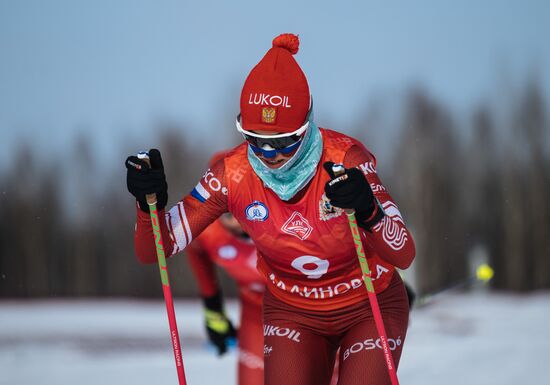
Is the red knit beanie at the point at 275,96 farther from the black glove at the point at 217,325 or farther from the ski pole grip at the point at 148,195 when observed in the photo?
the black glove at the point at 217,325

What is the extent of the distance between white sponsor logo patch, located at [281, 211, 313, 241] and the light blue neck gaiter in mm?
63

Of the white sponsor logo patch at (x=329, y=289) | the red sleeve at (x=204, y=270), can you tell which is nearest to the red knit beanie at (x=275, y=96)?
the white sponsor logo patch at (x=329, y=289)

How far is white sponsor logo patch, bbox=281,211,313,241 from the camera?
8.33ft

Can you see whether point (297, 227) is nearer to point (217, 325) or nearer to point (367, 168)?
point (367, 168)

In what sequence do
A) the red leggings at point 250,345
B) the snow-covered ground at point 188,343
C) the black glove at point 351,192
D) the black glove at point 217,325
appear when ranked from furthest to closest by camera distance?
the snow-covered ground at point 188,343 < the black glove at point 217,325 < the red leggings at point 250,345 < the black glove at point 351,192

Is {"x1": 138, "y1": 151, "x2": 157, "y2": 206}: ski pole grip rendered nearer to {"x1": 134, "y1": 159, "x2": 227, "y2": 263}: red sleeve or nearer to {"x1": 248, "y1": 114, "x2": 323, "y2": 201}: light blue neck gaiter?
{"x1": 134, "y1": 159, "x2": 227, "y2": 263}: red sleeve

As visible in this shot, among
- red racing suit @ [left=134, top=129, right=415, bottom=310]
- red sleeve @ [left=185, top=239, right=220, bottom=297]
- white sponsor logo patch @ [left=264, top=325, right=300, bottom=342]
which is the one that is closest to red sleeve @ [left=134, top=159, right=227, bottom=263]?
red racing suit @ [left=134, top=129, right=415, bottom=310]

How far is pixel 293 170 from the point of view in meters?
2.49

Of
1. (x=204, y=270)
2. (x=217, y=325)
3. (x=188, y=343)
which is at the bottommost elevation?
(x=188, y=343)

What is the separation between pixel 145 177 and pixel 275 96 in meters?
0.43

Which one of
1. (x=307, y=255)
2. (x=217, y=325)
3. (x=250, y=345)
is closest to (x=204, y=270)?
(x=217, y=325)

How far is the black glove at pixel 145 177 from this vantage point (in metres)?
2.43

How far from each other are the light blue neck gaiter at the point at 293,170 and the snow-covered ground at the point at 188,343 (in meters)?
2.72

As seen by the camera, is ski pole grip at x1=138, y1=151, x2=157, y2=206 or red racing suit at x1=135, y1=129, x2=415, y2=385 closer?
ski pole grip at x1=138, y1=151, x2=157, y2=206
